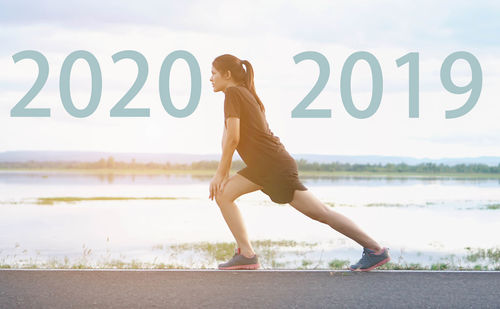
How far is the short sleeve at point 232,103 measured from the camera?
19.7 feet

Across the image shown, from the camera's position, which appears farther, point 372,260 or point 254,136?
point 372,260

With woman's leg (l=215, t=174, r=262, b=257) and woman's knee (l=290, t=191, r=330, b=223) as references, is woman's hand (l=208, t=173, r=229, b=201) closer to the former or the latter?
woman's leg (l=215, t=174, r=262, b=257)

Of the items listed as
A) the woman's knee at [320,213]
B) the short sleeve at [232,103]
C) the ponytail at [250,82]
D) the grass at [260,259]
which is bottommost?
the grass at [260,259]

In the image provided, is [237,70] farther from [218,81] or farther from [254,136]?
[254,136]

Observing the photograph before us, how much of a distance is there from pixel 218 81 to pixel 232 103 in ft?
1.28

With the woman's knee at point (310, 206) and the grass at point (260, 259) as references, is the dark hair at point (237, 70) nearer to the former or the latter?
the woman's knee at point (310, 206)

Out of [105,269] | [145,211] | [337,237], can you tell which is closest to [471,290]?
[105,269]

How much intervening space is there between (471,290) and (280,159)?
1.90 m

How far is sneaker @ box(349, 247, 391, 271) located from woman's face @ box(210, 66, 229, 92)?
1969 mm

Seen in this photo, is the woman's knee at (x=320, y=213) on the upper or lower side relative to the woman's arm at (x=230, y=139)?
lower

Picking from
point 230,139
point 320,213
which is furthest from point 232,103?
point 320,213

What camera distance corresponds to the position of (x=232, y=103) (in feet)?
19.8

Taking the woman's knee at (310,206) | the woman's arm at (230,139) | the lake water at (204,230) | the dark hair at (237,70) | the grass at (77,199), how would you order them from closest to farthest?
the woman's arm at (230,139), the woman's knee at (310,206), the dark hair at (237,70), the lake water at (204,230), the grass at (77,199)

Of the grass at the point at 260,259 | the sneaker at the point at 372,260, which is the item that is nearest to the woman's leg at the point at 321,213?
the sneaker at the point at 372,260
